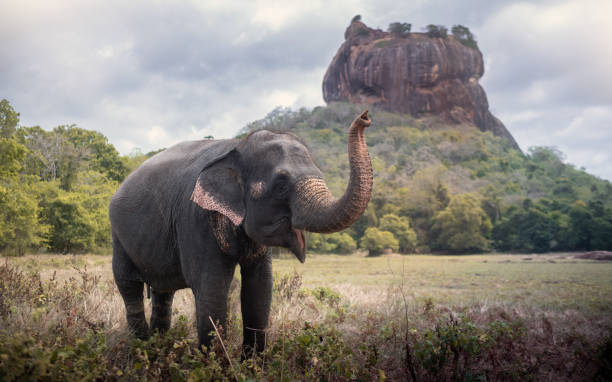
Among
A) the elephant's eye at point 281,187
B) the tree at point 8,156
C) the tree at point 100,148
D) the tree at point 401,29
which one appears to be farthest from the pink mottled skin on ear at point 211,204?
the tree at point 401,29

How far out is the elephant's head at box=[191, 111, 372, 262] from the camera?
292cm

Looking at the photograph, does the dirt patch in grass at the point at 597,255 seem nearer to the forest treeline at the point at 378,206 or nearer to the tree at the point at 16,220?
the forest treeline at the point at 378,206

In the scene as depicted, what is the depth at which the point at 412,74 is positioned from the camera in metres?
77.5

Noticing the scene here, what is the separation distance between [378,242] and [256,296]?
17.3m

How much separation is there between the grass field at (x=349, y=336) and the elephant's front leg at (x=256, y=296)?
0.64 feet

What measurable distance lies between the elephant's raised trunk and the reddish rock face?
78.0 m

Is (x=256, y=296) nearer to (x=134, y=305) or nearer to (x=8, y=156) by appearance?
(x=134, y=305)

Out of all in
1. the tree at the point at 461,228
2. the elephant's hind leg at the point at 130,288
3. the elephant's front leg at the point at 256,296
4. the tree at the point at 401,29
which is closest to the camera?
the elephant's front leg at the point at 256,296

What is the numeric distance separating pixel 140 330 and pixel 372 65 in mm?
79581

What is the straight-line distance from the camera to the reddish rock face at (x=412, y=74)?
7744 centimetres

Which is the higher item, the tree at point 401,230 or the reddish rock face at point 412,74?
the reddish rock face at point 412,74

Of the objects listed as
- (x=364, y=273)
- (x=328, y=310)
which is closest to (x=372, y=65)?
(x=364, y=273)

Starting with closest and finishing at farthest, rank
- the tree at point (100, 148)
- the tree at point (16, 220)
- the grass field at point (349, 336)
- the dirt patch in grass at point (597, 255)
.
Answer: the grass field at point (349, 336) → the dirt patch in grass at point (597, 255) → the tree at point (16, 220) → the tree at point (100, 148)

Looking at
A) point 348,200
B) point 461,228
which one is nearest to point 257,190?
point 348,200
